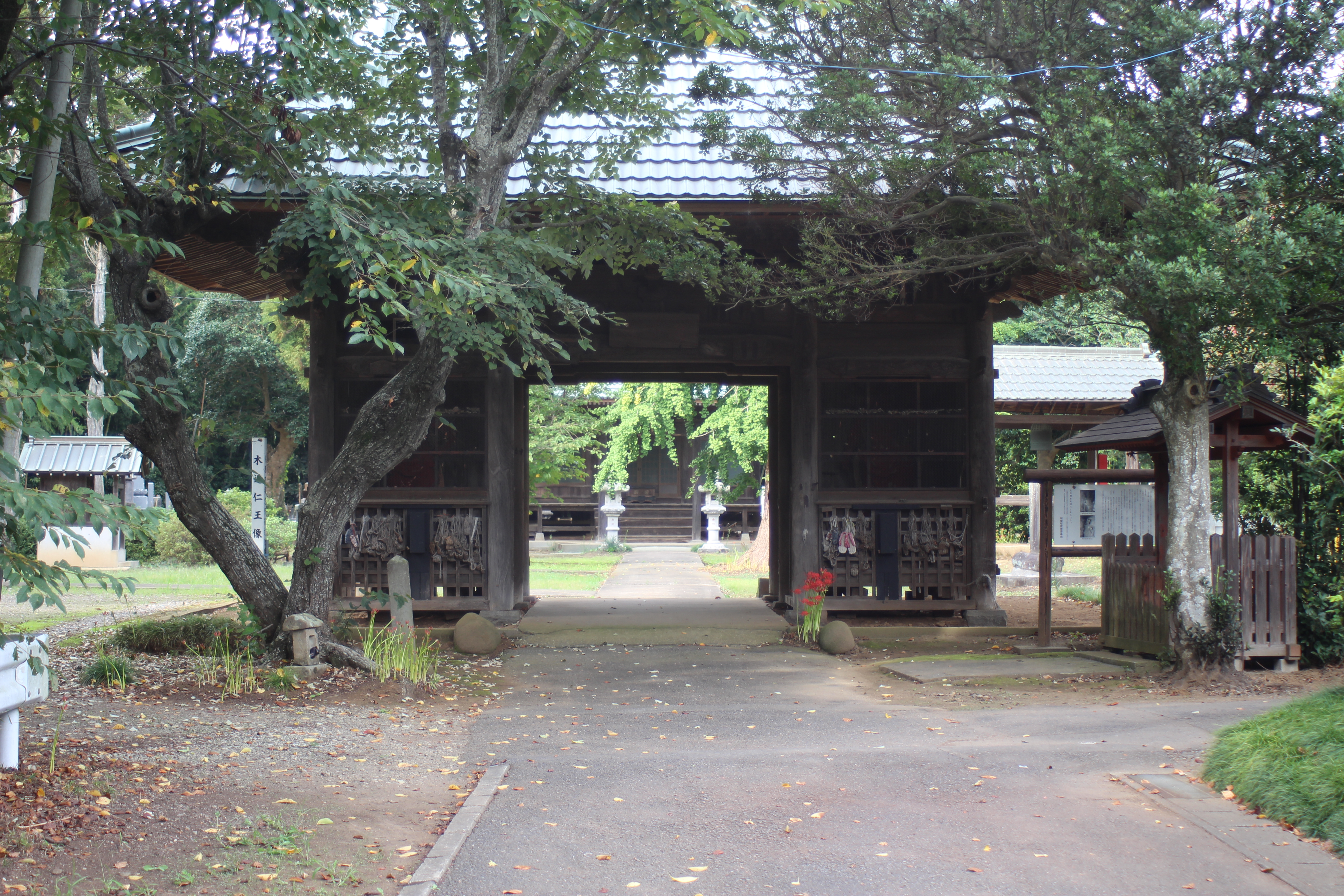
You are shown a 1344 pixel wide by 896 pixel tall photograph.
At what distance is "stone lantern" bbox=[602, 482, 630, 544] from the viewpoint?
26.5m

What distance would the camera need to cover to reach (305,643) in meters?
7.51

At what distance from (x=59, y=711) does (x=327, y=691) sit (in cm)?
166

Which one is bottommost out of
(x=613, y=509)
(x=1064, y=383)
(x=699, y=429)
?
(x=613, y=509)

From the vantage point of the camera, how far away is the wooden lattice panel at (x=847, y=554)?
408 inches

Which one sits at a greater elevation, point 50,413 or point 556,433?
point 556,433

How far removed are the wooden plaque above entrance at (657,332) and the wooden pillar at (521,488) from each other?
1294 millimetres

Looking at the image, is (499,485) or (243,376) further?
(243,376)

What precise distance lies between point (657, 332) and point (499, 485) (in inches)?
91.7

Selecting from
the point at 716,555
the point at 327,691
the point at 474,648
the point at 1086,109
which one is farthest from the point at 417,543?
the point at 716,555

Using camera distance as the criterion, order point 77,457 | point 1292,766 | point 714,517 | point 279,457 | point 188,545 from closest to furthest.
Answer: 1. point 1292,766
2. point 188,545
3. point 77,457
4. point 714,517
5. point 279,457

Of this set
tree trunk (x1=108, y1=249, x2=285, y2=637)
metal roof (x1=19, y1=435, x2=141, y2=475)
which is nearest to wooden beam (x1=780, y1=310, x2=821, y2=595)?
tree trunk (x1=108, y1=249, x2=285, y2=637)

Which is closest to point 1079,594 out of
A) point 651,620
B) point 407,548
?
point 651,620

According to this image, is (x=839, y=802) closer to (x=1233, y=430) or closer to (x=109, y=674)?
(x=1233, y=430)

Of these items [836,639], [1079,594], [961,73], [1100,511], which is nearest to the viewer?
[961,73]
